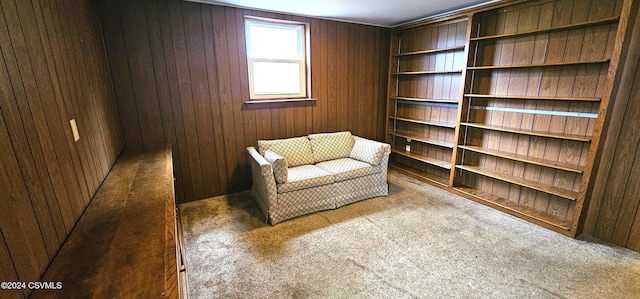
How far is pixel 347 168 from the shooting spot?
3.08 metres

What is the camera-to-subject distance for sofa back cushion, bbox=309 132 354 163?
3361 mm

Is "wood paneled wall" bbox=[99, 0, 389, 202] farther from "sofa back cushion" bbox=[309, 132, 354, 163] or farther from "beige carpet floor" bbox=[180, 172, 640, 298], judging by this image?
"beige carpet floor" bbox=[180, 172, 640, 298]

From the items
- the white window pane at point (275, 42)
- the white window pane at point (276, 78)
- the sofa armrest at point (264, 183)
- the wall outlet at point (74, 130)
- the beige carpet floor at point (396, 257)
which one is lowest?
the beige carpet floor at point (396, 257)

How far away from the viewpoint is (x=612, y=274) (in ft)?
6.37

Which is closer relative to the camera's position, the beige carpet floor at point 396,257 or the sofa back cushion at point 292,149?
the beige carpet floor at point 396,257

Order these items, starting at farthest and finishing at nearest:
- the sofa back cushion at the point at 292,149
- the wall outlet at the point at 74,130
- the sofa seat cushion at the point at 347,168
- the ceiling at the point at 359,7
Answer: the sofa back cushion at the point at 292,149 → the sofa seat cushion at the point at 347,168 → the ceiling at the point at 359,7 → the wall outlet at the point at 74,130

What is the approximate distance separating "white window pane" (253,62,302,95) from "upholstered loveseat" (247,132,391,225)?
69 centimetres

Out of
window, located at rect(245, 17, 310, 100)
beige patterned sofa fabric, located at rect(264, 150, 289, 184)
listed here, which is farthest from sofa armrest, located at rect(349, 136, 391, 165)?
beige patterned sofa fabric, located at rect(264, 150, 289, 184)

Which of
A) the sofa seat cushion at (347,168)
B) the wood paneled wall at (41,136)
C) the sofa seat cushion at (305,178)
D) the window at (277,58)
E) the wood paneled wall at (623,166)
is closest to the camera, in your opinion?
the wood paneled wall at (41,136)

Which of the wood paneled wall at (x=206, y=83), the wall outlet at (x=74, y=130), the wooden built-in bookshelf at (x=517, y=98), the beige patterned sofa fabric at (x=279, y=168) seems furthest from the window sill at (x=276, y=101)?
the wall outlet at (x=74, y=130)

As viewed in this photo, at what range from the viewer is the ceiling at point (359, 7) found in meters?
2.81

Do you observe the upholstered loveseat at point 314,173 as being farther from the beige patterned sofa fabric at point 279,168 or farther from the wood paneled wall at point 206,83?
the wood paneled wall at point 206,83

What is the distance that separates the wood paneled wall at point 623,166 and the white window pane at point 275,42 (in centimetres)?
300

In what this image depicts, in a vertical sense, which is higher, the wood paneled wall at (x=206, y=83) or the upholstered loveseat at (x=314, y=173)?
the wood paneled wall at (x=206, y=83)
